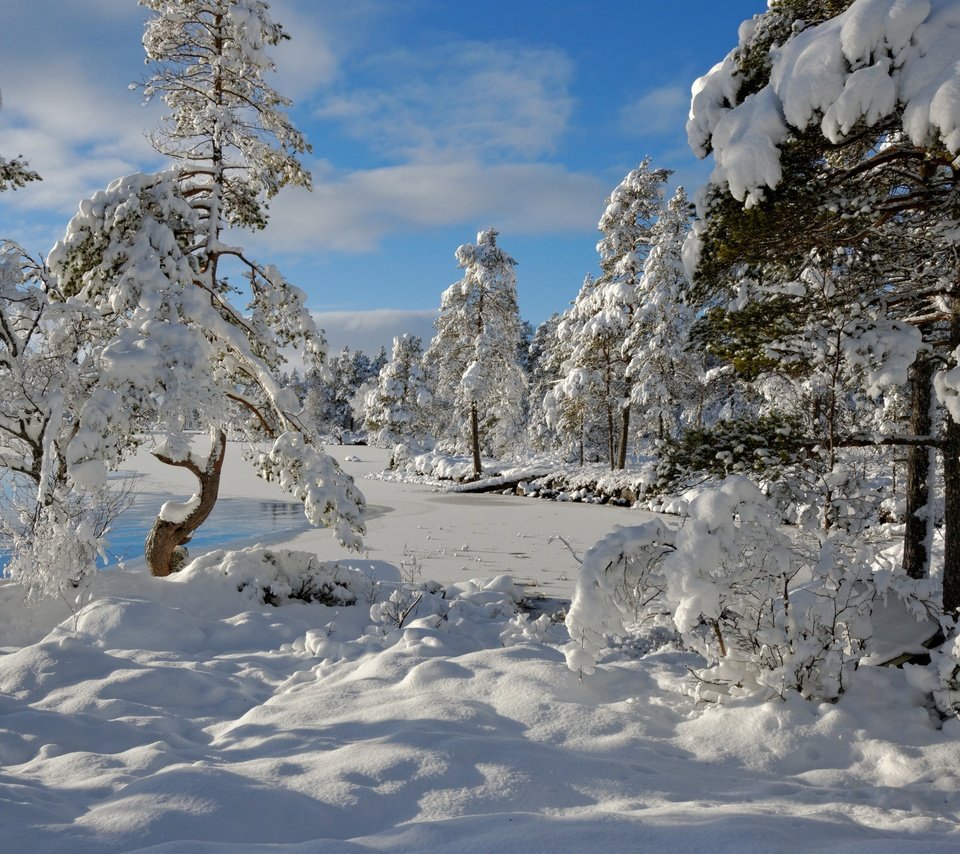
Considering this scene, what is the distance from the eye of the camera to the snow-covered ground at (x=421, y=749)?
3.23m

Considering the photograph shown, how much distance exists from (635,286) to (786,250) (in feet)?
65.6

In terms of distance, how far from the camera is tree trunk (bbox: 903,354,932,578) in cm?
693

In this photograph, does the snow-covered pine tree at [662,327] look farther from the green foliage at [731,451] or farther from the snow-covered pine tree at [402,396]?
the green foliage at [731,451]

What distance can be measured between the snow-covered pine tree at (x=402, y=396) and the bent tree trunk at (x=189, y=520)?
28.9m

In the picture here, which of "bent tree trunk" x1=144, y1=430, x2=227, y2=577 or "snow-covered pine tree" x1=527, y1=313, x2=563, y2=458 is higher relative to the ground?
"snow-covered pine tree" x1=527, y1=313, x2=563, y2=458

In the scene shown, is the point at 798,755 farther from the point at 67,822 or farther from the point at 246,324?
the point at 246,324

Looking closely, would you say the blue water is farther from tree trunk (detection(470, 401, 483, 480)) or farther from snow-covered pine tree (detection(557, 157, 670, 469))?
snow-covered pine tree (detection(557, 157, 670, 469))

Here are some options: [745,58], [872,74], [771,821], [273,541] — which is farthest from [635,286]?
[771,821]

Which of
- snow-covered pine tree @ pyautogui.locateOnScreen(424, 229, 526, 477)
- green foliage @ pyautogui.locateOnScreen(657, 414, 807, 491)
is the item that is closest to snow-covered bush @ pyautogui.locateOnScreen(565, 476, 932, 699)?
green foliage @ pyautogui.locateOnScreen(657, 414, 807, 491)

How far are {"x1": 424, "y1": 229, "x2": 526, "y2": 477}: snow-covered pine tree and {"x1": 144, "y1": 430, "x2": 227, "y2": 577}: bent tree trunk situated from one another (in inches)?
750

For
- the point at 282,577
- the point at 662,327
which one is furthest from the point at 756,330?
the point at 662,327

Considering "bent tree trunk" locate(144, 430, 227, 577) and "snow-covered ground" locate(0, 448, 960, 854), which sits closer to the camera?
"snow-covered ground" locate(0, 448, 960, 854)

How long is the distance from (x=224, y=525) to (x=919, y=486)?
1946 centimetres

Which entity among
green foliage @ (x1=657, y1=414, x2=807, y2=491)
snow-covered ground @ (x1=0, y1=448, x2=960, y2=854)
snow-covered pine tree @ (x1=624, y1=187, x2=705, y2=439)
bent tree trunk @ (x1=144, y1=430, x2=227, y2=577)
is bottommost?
snow-covered ground @ (x1=0, y1=448, x2=960, y2=854)
